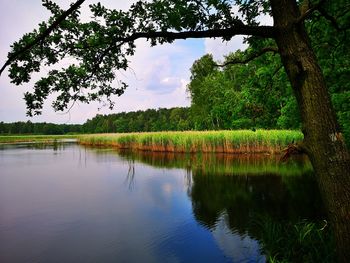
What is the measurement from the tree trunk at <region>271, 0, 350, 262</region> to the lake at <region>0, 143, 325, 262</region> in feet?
11.5

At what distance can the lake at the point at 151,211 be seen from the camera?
6980 millimetres

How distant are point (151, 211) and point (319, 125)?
26.7 feet

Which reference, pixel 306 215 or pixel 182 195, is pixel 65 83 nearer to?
pixel 306 215

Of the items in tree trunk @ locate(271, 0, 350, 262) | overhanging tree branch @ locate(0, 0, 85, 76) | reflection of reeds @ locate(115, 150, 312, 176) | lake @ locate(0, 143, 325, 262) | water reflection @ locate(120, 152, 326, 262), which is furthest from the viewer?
reflection of reeds @ locate(115, 150, 312, 176)

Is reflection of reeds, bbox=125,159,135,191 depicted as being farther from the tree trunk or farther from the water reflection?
the tree trunk

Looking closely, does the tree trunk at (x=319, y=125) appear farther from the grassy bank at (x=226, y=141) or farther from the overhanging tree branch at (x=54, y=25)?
the grassy bank at (x=226, y=141)

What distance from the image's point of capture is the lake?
6.98m

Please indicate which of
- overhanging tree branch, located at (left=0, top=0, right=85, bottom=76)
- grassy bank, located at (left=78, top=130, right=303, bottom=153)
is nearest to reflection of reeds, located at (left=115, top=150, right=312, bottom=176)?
grassy bank, located at (left=78, top=130, right=303, bottom=153)

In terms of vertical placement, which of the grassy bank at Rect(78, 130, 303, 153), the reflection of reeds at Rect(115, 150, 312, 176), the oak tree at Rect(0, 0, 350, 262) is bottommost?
the reflection of reeds at Rect(115, 150, 312, 176)

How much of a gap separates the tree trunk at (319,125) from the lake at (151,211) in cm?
351

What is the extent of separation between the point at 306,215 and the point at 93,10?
777cm

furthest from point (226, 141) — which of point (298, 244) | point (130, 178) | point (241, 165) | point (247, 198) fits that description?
point (298, 244)

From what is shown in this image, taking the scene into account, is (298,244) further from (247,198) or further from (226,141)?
(226,141)

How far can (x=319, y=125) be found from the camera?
321cm
